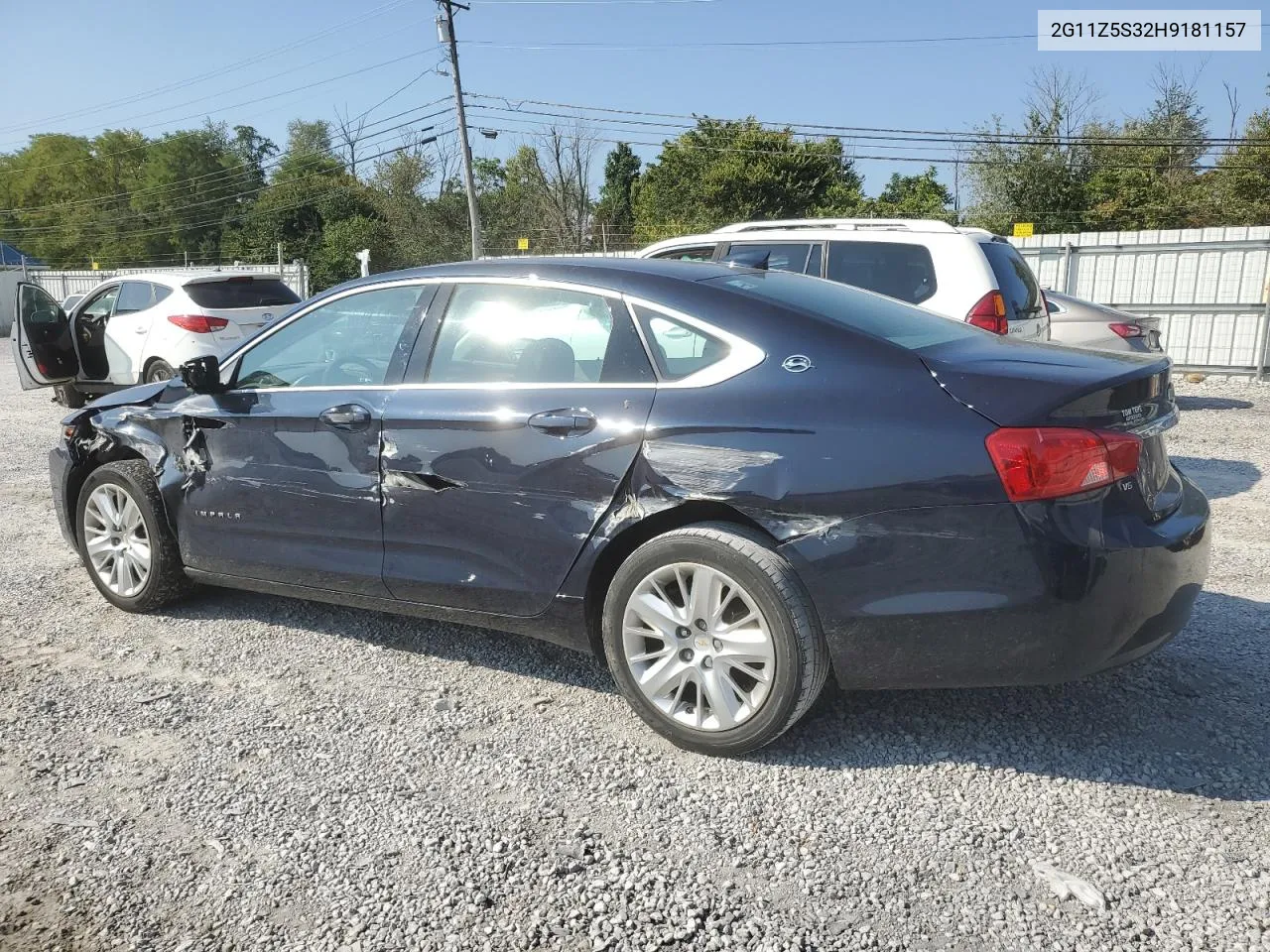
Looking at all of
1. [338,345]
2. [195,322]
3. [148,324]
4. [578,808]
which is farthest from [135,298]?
[578,808]

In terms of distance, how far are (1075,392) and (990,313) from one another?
4.11m

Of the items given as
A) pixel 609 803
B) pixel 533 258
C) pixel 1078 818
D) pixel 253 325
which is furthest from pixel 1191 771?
pixel 253 325

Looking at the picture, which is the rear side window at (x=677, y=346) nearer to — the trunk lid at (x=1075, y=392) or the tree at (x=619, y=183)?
the trunk lid at (x=1075, y=392)

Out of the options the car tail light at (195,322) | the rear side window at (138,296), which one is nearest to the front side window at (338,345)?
the car tail light at (195,322)

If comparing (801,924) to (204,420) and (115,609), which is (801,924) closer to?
(204,420)

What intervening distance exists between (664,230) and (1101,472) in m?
37.4

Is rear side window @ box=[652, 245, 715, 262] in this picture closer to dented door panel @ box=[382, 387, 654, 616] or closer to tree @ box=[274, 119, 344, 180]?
dented door panel @ box=[382, 387, 654, 616]

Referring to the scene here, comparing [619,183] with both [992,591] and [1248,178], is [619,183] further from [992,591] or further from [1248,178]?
[992,591]

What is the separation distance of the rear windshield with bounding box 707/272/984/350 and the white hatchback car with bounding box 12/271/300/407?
8008 millimetres

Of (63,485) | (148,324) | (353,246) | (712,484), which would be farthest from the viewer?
(353,246)

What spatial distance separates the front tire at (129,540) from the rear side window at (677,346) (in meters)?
2.57

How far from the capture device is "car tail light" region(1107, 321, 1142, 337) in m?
9.57

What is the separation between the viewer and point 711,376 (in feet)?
10.3

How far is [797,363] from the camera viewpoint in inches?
119
